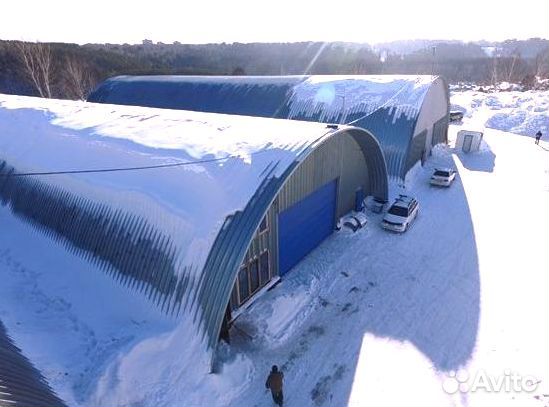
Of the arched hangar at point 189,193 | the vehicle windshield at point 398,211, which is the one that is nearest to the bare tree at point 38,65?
the arched hangar at point 189,193

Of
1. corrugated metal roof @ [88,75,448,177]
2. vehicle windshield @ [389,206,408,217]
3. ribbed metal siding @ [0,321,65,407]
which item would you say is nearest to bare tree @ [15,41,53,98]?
corrugated metal roof @ [88,75,448,177]

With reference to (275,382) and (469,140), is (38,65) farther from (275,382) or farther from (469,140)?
(275,382)

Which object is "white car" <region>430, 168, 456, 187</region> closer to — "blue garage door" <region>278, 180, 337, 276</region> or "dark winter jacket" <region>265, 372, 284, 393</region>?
"blue garage door" <region>278, 180, 337, 276</region>

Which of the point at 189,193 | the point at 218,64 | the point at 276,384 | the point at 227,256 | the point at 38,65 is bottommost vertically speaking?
the point at 276,384

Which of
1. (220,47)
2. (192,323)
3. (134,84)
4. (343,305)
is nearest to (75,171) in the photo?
(192,323)

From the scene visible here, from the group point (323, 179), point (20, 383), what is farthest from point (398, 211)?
Answer: point (20, 383)

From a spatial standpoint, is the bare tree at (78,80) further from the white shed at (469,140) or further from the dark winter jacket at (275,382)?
the dark winter jacket at (275,382)
